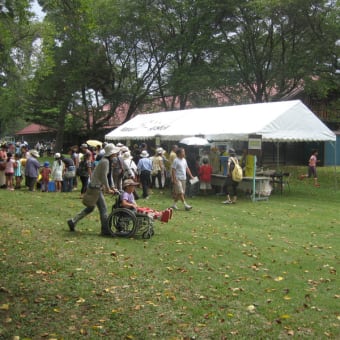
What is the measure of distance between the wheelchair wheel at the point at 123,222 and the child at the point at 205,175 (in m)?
8.30

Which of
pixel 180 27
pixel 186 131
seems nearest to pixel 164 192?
pixel 186 131

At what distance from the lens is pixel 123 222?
881 cm

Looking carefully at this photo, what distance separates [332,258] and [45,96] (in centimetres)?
3434

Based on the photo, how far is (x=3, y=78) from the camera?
23.9 meters

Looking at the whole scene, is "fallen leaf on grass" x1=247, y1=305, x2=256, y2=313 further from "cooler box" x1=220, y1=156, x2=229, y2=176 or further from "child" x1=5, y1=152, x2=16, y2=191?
"child" x1=5, y1=152, x2=16, y2=191

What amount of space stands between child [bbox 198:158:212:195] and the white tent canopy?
44.7 inches

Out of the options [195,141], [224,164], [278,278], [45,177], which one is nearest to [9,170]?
[45,177]

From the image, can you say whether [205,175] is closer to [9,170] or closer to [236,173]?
[236,173]

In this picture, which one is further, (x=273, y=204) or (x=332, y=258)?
(x=273, y=204)

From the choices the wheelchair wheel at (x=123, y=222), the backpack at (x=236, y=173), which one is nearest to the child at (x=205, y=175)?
the backpack at (x=236, y=173)

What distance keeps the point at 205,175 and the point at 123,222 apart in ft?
27.4

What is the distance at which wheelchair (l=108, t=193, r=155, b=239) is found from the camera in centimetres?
867

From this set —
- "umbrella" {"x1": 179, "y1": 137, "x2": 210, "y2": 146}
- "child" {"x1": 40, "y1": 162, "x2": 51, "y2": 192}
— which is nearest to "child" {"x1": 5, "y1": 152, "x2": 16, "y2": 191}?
"child" {"x1": 40, "y1": 162, "x2": 51, "y2": 192}

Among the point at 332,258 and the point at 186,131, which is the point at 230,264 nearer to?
the point at 332,258
